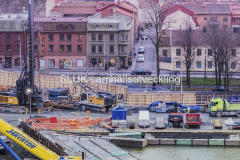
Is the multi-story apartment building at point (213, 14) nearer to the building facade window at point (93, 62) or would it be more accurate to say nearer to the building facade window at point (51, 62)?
the building facade window at point (93, 62)

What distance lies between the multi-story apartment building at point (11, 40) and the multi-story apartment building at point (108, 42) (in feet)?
33.7

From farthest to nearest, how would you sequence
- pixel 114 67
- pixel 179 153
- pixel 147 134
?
pixel 114 67, pixel 147 134, pixel 179 153

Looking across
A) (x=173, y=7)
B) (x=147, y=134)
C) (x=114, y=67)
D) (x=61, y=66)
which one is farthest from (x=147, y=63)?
(x=147, y=134)

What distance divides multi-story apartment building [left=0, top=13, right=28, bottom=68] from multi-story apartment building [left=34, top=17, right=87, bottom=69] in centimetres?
292

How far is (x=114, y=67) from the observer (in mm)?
88188

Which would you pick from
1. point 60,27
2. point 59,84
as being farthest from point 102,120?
point 60,27

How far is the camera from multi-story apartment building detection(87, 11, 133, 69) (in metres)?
88.8

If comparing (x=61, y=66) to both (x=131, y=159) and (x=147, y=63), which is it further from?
(x=131, y=159)

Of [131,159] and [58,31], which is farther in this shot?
[58,31]

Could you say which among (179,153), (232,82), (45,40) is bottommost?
(179,153)

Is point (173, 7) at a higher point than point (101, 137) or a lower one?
higher

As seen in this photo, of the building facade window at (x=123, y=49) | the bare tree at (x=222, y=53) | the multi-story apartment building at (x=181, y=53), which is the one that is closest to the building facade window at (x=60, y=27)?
the building facade window at (x=123, y=49)

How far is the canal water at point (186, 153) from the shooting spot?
44562 mm

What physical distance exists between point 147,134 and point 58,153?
10741 millimetres
